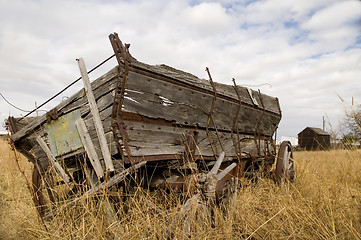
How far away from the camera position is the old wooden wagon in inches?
108

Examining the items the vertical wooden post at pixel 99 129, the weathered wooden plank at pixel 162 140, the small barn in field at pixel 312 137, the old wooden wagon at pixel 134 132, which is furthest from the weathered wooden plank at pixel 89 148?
the small barn in field at pixel 312 137

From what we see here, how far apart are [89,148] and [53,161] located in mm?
677

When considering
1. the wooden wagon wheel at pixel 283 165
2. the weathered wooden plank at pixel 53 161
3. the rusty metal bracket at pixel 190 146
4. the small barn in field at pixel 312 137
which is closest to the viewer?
the weathered wooden plank at pixel 53 161

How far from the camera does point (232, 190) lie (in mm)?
3365

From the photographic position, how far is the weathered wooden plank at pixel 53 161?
3.13 m

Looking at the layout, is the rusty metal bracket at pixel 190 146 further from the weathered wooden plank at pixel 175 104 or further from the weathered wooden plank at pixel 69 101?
the weathered wooden plank at pixel 69 101

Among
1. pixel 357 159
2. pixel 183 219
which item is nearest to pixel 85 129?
pixel 183 219

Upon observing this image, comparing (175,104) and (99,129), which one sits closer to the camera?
(99,129)

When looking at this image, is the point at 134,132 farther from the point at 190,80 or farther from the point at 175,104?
the point at 190,80

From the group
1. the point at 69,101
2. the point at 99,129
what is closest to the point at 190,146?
the point at 99,129

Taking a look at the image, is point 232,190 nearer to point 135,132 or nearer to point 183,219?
point 183,219

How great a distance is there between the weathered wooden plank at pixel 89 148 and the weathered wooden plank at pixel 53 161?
53 centimetres

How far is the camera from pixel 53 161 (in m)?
3.21

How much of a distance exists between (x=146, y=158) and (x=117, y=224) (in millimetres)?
716
